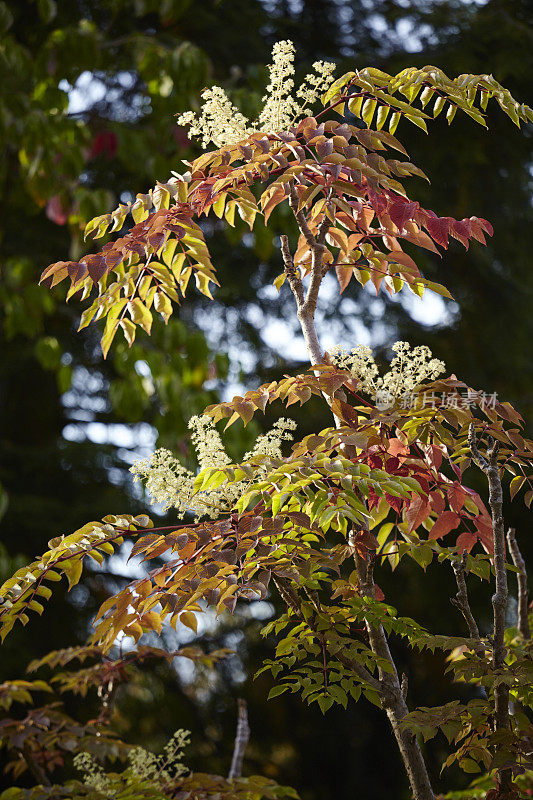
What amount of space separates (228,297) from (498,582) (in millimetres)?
3307

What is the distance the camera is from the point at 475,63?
327 centimetres

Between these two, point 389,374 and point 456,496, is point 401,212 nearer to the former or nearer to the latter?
point 389,374

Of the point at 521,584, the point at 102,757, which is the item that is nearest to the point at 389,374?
the point at 521,584

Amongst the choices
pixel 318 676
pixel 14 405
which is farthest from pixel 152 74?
pixel 318 676

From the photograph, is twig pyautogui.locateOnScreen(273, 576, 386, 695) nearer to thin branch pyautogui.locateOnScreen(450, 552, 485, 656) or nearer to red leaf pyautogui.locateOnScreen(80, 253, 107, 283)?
thin branch pyautogui.locateOnScreen(450, 552, 485, 656)

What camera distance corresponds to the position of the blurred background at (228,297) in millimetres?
3182

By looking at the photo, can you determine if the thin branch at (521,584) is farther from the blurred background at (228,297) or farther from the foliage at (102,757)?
the blurred background at (228,297)

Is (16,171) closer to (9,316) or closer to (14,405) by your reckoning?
(9,316)

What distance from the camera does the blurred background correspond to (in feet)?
10.4

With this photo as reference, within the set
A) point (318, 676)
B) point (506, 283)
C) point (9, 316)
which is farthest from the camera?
point (506, 283)

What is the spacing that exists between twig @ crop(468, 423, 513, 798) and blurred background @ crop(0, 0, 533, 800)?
6.77ft

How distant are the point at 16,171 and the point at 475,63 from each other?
228 centimetres

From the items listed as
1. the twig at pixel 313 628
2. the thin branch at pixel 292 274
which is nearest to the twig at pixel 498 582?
the twig at pixel 313 628

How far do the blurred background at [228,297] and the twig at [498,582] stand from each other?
206cm
